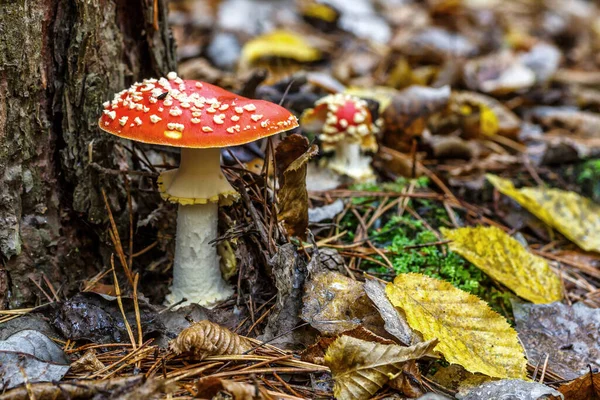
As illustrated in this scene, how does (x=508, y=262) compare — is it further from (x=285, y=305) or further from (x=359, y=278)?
(x=285, y=305)

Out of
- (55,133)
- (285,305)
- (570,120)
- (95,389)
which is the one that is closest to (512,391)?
(285,305)

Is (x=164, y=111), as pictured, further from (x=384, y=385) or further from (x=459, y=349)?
(x=459, y=349)

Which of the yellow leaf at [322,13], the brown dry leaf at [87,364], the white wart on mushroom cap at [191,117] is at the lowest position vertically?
the brown dry leaf at [87,364]

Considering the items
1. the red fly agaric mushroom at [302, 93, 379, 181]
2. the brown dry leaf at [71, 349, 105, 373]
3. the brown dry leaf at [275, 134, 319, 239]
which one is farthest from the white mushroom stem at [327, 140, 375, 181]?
the brown dry leaf at [71, 349, 105, 373]

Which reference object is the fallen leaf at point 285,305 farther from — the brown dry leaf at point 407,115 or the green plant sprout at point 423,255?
the brown dry leaf at point 407,115

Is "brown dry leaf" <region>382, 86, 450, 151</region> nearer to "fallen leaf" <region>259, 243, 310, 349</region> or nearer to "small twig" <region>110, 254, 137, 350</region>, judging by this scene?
"fallen leaf" <region>259, 243, 310, 349</region>

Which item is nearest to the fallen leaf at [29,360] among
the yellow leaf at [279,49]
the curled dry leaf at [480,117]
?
the curled dry leaf at [480,117]
